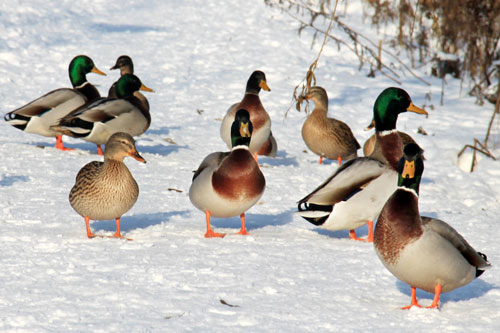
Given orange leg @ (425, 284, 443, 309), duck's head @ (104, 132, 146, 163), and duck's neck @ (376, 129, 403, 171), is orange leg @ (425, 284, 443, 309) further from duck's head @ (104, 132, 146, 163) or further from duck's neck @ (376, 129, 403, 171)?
duck's head @ (104, 132, 146, 163)

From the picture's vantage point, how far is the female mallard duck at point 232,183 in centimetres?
530

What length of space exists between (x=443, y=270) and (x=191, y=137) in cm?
599

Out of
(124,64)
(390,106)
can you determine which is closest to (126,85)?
(124,64)

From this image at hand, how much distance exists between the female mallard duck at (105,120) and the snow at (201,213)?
1.00ft

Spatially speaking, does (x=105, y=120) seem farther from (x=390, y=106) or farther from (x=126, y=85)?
(x=390, y=106)

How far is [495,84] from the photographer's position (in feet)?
40.3

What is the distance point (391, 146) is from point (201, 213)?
5.81 feet

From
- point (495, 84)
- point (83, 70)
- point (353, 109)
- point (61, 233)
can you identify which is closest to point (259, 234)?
point (61, 233)

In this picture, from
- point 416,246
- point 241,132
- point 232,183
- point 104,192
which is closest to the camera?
point 416,246

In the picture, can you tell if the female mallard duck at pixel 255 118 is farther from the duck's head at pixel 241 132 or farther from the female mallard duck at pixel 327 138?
the duck's head at pixel 241 132

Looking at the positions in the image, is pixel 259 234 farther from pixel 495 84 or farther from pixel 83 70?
pixel 495 84

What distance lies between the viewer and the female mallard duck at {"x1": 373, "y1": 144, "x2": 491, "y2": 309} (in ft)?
12.4

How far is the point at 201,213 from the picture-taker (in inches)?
248

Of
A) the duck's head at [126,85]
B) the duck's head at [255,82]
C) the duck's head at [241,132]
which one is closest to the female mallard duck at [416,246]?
the duck's head at [241,132]
